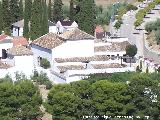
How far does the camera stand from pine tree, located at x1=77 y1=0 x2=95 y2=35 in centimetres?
5394

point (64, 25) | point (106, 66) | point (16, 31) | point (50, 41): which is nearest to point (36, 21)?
point (64, 25)

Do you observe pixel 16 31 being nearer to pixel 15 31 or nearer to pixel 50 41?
pixel 15 31

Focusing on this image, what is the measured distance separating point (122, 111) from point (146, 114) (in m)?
1.21

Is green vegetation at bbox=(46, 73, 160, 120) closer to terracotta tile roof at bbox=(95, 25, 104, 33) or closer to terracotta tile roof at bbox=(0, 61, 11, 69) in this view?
terracotta tile roof at bbox=(0, 61, 11, 69)

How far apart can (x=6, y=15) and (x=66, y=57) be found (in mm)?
15028

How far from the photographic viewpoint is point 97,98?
1280 inches

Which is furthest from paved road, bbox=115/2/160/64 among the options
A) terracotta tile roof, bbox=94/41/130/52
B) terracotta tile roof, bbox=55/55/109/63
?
terracotta tile roof, bbox=55/55/109/63

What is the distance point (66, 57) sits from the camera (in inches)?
1748

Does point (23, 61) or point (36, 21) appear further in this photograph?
point (36, 21)

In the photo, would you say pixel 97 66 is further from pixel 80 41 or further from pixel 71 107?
pixel 71 107

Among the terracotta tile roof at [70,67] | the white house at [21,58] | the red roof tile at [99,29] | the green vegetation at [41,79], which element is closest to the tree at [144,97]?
the green vegetation at [41,79]

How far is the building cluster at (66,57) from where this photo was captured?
42.2 m

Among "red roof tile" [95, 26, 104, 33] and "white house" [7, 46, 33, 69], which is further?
"red roof tile" [95, 26, 104, 33]

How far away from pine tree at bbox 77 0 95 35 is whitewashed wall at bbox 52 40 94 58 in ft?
28.9
